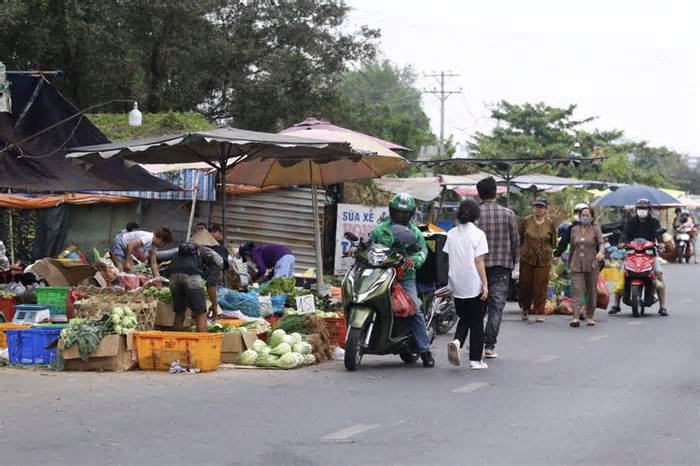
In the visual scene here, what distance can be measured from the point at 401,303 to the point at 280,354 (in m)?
1.50

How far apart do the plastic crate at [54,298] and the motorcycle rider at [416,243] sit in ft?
16.4

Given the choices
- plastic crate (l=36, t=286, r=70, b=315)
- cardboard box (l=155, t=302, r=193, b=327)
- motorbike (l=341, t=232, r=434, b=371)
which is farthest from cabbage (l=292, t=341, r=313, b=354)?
plastic crate (l=36, t=286, r=70, b=315)

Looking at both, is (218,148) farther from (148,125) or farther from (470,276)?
(148,125)

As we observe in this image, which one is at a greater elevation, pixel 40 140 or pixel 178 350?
pixel 40 140

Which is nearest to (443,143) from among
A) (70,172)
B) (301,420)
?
(70,172)

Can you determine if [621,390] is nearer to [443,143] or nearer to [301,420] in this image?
[301,420]

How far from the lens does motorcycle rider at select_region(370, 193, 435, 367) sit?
11102 millimetres

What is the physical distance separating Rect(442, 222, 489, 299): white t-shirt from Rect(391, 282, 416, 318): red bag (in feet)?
1.64

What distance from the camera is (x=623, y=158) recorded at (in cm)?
5566

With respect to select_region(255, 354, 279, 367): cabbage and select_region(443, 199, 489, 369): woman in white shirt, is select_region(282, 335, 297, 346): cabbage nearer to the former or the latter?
select_region(255, 354, 279, 367): cabbage

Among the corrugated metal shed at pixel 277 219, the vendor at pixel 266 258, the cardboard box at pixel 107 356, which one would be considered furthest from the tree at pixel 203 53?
the cardboard box at pixel 107 356

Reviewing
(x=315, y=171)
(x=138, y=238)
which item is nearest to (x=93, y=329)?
(x=138, y=238)

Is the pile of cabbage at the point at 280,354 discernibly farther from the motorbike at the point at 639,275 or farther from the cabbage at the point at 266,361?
the motorbike at the point at 639,275

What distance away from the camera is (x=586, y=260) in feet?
53.3
